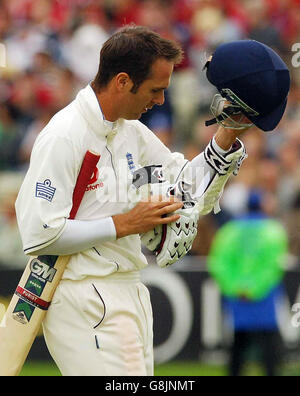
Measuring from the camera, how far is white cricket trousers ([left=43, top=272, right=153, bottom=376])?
174 inches

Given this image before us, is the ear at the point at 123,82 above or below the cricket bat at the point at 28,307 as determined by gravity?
above

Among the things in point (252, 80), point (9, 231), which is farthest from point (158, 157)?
point (9, 231)

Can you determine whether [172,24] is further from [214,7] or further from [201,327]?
[201,327]

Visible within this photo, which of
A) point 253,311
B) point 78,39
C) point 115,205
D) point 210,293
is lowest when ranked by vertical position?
point 115,205

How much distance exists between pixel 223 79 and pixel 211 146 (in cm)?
39

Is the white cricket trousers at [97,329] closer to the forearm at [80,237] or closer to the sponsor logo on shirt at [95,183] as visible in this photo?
the forearm at [80,237]

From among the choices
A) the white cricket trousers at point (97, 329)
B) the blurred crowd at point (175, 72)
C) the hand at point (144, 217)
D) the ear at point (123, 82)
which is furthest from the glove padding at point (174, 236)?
the blurred crowd at point (175, 72)

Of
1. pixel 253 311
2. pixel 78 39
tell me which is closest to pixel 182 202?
pixel 253 311

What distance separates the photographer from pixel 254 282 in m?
7.61

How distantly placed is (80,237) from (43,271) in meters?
0.29

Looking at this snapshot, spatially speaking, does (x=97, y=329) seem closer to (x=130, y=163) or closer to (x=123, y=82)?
(x=130, y=163)

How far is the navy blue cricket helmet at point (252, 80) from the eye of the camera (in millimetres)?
4359

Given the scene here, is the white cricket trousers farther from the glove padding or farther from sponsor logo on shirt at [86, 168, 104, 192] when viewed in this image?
sponsor logo on shirt at [86, 168, 104, 192]

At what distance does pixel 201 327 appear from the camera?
28.5ft
